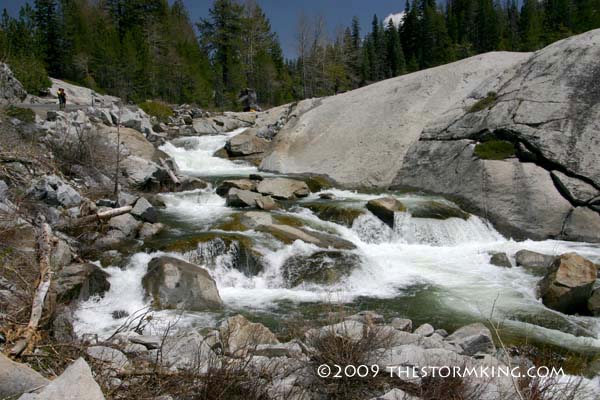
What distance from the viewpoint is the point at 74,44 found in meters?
53.0

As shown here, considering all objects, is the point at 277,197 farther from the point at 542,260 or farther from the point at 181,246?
the point at 542,260

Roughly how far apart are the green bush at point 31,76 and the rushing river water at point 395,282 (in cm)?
2994

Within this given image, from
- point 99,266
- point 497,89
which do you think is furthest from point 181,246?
point 497,89

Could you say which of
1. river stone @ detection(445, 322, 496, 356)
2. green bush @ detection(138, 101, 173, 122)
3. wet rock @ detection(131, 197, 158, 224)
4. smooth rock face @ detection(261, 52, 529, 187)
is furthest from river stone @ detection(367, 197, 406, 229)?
green bush @ detection(138, 101, 173, 122)

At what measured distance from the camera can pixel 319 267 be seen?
9.36 meters

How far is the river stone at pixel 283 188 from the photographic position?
47.7ft

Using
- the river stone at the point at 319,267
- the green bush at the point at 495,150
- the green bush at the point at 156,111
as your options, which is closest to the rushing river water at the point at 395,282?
the river stone at the point at 319,267

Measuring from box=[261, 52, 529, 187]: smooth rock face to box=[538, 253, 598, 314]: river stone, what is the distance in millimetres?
9126

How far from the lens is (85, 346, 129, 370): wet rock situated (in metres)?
3.42

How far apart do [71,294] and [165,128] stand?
82.3 feet

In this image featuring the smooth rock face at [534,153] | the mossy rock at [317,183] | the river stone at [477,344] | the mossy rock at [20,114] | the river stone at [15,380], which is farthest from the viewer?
the mossy rock at [317,183]

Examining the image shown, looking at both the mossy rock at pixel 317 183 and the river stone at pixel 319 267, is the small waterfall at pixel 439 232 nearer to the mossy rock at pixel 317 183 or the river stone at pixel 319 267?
the river stone at pixel 319 267

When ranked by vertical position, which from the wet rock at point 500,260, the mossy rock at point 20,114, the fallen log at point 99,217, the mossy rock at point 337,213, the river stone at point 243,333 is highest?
the mossy rock at point 20,114

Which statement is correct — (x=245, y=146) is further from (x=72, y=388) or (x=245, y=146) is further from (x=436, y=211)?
(x=72, y=388)
